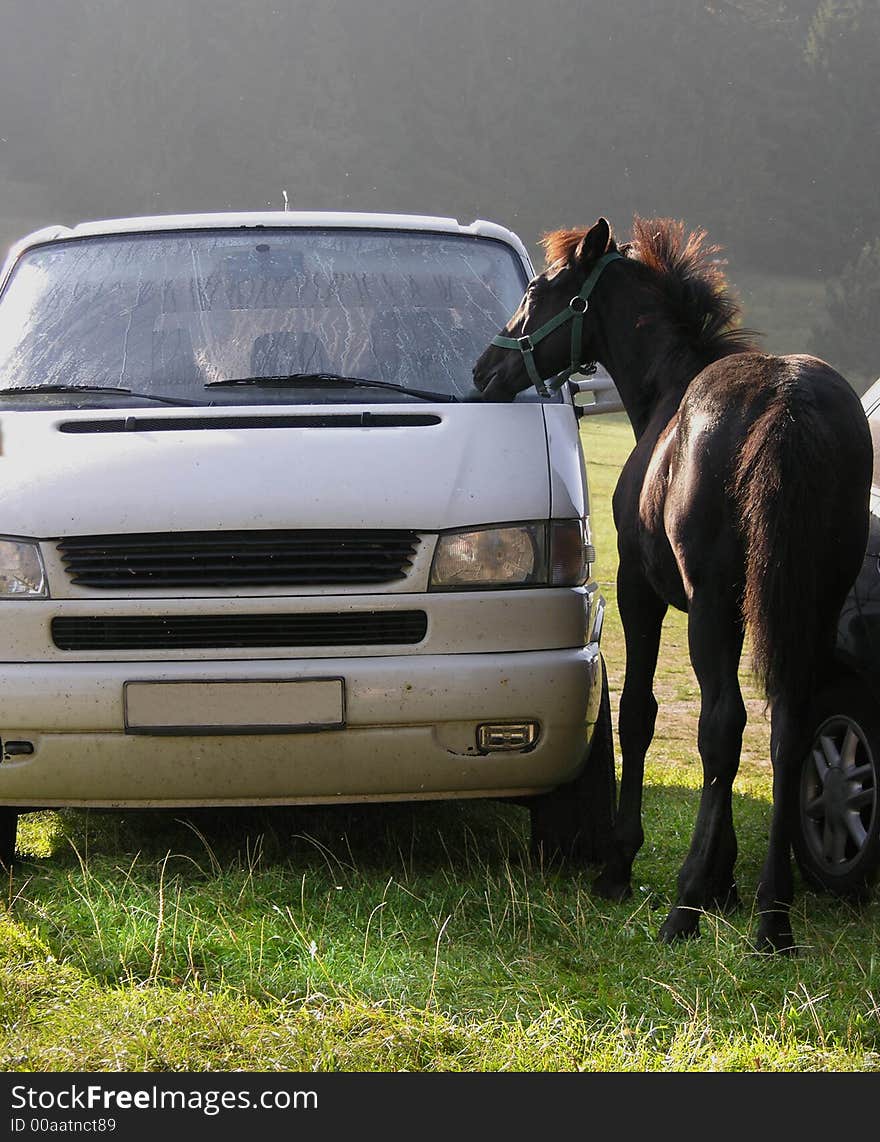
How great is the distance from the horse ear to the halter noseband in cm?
3

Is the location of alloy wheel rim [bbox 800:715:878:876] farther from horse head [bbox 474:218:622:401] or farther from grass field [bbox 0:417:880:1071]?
horse head [bbox 474:218:622:401]

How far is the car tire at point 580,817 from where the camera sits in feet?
14.5

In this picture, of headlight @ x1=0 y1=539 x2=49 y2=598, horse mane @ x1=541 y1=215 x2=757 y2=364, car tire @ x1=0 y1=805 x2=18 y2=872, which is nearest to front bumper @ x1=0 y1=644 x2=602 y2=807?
headlight @ x1=0 y1=539 x2=49 y2=598

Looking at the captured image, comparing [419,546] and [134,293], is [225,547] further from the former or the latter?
[134,293]

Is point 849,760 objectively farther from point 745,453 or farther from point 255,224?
point 255,224

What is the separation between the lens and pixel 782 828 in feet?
12.2

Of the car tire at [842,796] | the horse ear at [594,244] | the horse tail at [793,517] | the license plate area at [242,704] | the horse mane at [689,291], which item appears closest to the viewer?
the horse tail at [793,517]

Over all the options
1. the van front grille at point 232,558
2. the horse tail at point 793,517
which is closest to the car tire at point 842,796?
the horse tail at point 793,517

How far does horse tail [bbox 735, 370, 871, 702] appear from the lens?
11.6ft

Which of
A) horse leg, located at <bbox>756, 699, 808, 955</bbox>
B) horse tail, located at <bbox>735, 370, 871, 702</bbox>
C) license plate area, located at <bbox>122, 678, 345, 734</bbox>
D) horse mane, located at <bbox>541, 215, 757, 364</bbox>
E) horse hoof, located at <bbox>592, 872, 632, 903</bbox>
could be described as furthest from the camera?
horse mane, located at <bbox>541, 215, 757, 364</bbox>

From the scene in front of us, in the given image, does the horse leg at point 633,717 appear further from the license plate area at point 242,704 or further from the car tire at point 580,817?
the license plate area at point 242,704

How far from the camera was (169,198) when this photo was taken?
9938 cm

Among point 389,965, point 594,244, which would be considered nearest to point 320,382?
point 594,244

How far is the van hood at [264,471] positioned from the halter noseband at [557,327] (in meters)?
0.49
